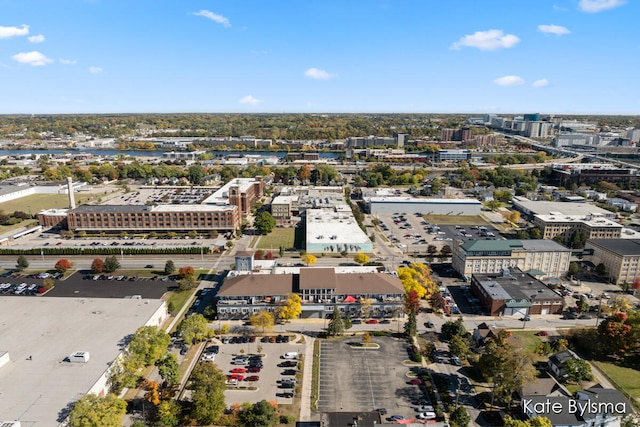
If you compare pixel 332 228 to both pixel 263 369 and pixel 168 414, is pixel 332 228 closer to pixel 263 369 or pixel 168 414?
pixel 263 369

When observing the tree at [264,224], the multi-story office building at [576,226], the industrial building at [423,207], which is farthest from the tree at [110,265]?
the multi-story office building at [576,226]

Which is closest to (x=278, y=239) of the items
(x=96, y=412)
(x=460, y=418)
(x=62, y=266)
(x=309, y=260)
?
(x=309, y=260)

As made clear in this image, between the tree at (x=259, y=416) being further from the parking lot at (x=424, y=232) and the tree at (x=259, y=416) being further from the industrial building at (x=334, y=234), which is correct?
the parking lot at (x=424, y=232)

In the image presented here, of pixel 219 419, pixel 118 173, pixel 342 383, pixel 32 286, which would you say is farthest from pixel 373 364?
pixel 118 173

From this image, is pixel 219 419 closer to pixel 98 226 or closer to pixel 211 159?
pixel 98 226

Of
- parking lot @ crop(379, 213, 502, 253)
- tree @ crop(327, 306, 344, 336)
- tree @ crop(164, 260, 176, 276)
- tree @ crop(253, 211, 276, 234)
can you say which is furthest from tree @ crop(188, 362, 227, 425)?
tree @ crop(253, 211, 276, 234)

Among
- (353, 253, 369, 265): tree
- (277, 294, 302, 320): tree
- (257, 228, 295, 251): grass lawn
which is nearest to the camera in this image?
(277, 294, 302, 320): tree

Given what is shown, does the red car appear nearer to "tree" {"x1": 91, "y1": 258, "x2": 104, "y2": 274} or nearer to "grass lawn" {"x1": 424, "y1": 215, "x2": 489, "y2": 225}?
"tree" {"x1": 91, "y1": 258, "x2": 104, "y2": 274}
